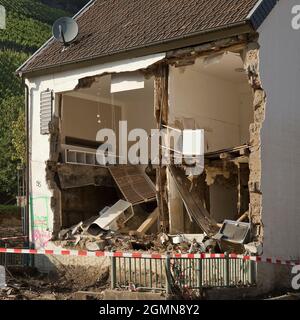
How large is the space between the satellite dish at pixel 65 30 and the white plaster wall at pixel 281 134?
6.71m

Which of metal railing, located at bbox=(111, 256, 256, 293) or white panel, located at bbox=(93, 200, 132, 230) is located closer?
metal railing, located at bbox=(111, 256, 256, 293)

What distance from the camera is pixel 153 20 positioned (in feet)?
63.0

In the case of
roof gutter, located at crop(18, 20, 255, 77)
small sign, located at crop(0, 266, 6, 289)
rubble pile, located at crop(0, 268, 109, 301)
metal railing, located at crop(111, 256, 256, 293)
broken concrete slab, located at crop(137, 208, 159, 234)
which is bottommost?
rubble pile, located at crop(0, 268, 109, 301)

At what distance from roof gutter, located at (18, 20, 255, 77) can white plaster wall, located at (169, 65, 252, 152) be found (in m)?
1.04

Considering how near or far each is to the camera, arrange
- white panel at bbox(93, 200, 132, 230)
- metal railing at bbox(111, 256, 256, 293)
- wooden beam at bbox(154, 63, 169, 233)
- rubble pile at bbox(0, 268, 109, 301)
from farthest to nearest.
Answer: white panel at bbox(93, 200, 132, 230)
wooden beam at bbox(154, 63, 169, 233)
rubble pile at bbox(0, 268, 109, 301)
metal railing at bbox(111, 256, 256, 293)

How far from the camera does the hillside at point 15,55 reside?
3441 cm

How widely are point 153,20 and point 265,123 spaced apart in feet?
17.2

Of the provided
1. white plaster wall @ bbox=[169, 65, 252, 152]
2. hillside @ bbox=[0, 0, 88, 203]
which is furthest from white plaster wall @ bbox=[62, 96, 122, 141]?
hillside @ bbox=[0, 0, 88, 203]

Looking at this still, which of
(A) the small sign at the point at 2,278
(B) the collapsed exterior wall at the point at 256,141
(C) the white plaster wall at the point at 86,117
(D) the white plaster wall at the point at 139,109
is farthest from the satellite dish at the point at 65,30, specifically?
(A) the small sign at the point at 2,278

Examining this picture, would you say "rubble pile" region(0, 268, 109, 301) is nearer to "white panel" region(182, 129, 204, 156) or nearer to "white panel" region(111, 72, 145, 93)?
"white panel" region(182, 129, 204, 156)

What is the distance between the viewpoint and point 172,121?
18.6 metres

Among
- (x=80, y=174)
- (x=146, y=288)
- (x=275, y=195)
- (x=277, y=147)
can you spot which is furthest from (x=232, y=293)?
(x=80, y=174)

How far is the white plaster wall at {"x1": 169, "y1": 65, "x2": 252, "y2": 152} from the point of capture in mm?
19237

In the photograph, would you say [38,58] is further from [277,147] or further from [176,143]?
[277,147]
